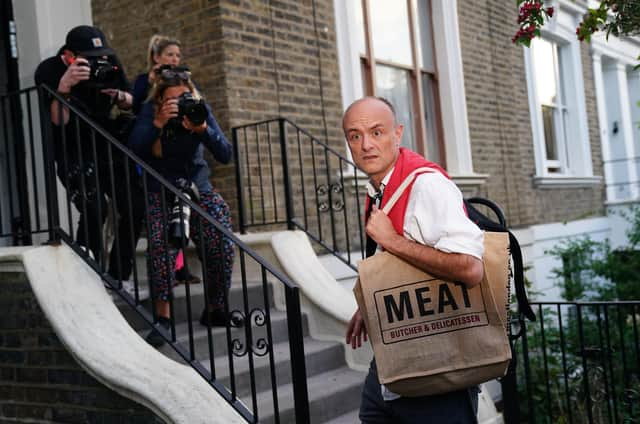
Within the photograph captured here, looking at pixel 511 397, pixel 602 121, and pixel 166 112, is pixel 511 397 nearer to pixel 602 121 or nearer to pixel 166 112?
pixel 166 112

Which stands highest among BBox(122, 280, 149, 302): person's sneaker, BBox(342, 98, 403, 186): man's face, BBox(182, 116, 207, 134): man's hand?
BBox(182, 116, 207, 134): man's hand

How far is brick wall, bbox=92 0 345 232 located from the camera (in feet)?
18.2

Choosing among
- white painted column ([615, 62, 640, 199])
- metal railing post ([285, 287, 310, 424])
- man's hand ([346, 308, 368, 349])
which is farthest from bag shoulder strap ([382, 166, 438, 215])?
white painted column ([615, 62, 640, 199])

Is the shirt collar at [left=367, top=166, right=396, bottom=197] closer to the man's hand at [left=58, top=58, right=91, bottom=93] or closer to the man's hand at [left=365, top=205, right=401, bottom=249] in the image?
the man's hand at [left=365, top=205, right=401, bottom=249]

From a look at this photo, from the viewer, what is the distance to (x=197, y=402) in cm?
330

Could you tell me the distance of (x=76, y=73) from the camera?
4156 mm

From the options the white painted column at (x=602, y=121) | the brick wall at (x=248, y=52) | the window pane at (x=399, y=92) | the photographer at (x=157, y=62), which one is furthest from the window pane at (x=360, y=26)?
the white painted column at (x=602, y=121)

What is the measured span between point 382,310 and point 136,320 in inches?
108

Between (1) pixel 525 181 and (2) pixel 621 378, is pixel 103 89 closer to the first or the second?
(2) pixel 621 378

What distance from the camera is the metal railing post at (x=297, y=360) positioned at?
314cm

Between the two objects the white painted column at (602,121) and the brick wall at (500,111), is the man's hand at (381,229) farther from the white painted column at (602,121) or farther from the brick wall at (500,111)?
the white painted column at (602,121)

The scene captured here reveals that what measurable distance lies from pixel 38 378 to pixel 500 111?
22.3 feet

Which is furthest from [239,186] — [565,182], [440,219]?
[565,182]

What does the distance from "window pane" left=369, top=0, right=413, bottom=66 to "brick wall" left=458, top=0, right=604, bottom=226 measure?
97 cm
